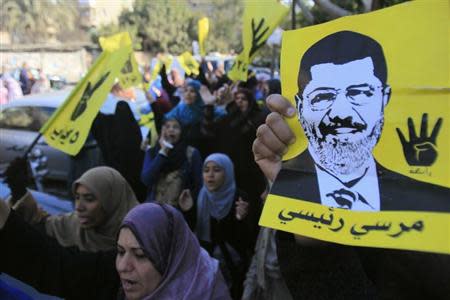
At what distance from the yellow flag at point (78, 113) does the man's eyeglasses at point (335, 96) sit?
211 cm

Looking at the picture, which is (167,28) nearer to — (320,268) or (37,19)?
(37,19)

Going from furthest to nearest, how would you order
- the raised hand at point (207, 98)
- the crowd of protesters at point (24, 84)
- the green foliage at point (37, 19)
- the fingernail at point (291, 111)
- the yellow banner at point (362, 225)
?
1. the green foliage at point (37, 19)
2. the crowd of protesters at point (24, 84)
3. the raised hand at point (207, 98)
4. the fingernail at point (291, 111)
5. the yellow banner at point (362, 225)

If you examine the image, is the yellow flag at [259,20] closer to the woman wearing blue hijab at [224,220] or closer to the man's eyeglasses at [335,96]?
the woman wearing blue hijab at [224,220]

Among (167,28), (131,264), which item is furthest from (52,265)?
(167,28)

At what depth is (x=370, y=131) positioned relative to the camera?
1.02m

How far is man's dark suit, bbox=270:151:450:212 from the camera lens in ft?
2.94

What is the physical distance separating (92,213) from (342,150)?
1.76 meters

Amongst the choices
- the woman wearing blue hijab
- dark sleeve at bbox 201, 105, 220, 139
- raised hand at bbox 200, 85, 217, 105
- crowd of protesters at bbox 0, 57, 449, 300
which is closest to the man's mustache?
crowd of protesters at bbox 0, 57, 449, 300

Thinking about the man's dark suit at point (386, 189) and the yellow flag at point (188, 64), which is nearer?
the man's dark suit at point (386, 189)

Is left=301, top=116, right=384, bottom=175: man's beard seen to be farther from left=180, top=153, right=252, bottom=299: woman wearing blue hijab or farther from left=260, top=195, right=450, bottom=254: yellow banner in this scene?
left=180, top=153, right=252, bottom=299: woman wearing blue hijab

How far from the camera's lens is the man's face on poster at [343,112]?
1.02m

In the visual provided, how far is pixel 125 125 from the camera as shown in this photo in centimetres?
417

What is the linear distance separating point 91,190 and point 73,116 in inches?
30.3

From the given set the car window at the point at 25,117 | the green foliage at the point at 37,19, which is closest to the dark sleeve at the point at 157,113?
the car window at the point at 25,117
